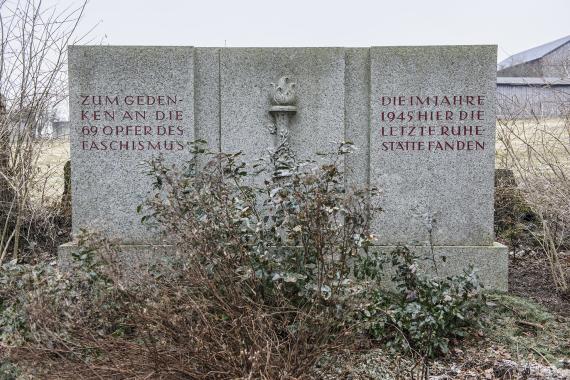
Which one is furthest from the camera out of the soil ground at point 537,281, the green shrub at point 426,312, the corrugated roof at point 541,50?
the corrugated roof at point 541,50

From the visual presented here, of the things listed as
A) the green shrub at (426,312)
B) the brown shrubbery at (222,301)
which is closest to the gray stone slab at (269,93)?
the brown shrubbery at (222,301)

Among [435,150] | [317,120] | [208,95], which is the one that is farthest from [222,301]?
[435,150]

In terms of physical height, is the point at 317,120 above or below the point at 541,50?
below

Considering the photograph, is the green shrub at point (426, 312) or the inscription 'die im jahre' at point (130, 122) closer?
the green shrub at point (426, 312)

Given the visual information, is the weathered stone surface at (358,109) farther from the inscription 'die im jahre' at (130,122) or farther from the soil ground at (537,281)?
the soil ground at (537,281)

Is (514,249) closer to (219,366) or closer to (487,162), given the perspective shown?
(487,162)

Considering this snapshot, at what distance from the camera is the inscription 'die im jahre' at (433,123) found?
614 cm

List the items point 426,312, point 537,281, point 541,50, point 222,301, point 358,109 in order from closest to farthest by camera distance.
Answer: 1. point 222,301
2. point 426,312
3. point 358,109
4. point 537,281
5. point 541,50

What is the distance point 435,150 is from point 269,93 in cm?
165

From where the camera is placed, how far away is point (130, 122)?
621 centimetres

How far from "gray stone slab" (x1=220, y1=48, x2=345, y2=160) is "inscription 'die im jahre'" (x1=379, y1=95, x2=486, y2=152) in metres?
0.48

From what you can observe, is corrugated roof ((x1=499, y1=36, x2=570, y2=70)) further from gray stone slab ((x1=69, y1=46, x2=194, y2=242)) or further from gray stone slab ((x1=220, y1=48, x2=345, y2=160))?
gray stone slab ((x1=69, y1=46, x2=194, y2=242))

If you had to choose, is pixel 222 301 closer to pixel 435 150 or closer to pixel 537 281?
pixel 435 150

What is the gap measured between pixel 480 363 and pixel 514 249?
3.45m
